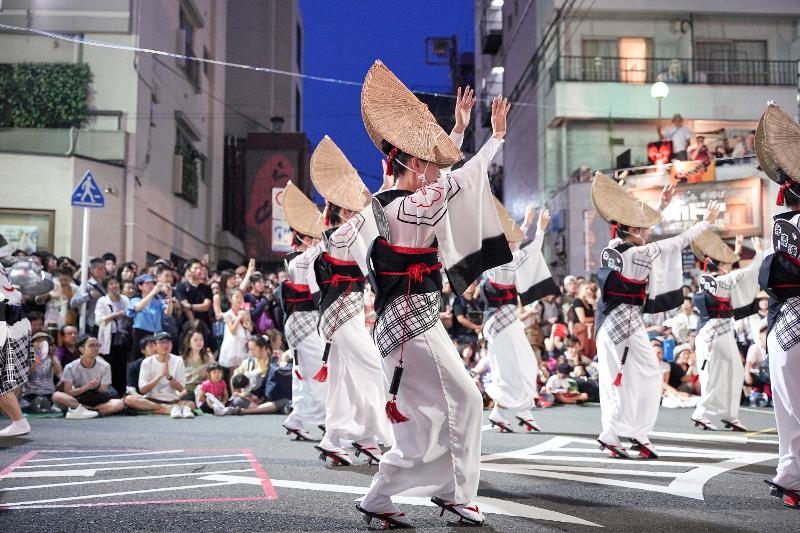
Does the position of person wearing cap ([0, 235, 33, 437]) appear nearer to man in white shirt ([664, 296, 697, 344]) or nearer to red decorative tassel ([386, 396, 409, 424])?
red decorative tassel ([386, 396, 409, 424])

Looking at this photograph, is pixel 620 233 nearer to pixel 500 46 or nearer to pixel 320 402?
pixel 320 402

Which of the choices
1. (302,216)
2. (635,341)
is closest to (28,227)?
(302,216)

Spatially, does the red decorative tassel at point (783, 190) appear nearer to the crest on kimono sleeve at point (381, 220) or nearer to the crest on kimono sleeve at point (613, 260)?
the crest on kimono sleeve at point (613, 260)

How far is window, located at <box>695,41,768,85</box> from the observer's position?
2303 centimetres

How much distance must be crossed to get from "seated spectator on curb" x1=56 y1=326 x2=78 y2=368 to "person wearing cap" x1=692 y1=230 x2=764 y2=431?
7.40m

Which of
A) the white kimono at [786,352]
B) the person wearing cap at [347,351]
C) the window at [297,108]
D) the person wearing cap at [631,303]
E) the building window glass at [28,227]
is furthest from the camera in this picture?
the window at [297,108]

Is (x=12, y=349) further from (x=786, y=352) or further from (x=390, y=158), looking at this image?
(x=786, y=352)

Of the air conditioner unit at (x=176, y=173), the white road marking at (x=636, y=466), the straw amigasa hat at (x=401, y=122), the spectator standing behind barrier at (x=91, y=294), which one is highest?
the air conditioner unit at (x=176, y=173)

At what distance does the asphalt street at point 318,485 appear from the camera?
4.10m

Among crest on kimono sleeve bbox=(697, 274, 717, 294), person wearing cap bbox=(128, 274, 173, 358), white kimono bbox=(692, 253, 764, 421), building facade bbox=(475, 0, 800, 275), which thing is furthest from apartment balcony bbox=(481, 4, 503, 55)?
white kimono bbox=(692, 253, 764, 421)

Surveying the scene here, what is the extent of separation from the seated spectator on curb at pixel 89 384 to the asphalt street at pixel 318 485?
1744 millimetres

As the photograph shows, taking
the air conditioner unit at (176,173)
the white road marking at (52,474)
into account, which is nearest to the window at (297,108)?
the air conditioner unit at (176,173)

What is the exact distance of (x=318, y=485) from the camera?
5.14 meters

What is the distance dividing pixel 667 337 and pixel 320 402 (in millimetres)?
6923
